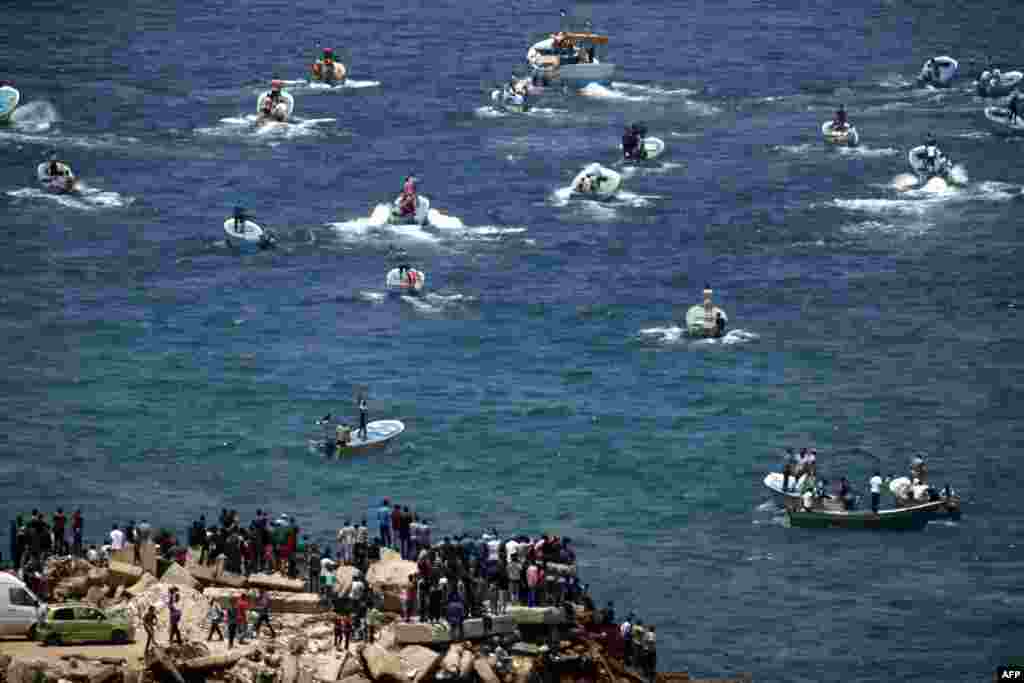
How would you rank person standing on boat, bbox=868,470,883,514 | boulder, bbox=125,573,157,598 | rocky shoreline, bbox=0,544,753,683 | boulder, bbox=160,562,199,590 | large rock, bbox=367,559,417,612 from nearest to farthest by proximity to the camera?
rocky shoreline, bbox=0,544,753,683
boulder, bbox=125,573,157,598
large rock, bbox=367,559,417,612
boulder, bbox=160,562,199,590
person standing on boat, bbox=868,470,883,514

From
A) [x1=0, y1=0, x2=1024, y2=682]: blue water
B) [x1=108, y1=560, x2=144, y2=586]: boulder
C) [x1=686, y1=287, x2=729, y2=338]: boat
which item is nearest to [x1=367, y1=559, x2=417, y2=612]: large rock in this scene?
[x1=108, y1=560, x2=144, y2=586]: boulder

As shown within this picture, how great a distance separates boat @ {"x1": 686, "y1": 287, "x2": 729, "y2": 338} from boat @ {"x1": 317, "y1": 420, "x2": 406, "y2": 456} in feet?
77.7

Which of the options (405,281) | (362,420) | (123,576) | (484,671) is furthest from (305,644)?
(405,281)

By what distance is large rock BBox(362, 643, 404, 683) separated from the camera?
124625mm

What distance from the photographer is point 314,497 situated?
157250 mm

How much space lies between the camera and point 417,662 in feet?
413

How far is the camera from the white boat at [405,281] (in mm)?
189000

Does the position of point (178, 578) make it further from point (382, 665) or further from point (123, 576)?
point (382, 665)

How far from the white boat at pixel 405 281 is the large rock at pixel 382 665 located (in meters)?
65.5

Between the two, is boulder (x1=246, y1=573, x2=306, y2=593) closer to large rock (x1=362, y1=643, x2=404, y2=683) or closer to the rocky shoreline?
the rocky shoreline

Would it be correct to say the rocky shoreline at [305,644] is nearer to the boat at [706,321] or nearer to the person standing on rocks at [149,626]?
the person standing on rocks at [149,626]

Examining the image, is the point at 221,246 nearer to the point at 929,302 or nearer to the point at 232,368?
the point at 232,368

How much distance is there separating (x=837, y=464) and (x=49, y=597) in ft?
162

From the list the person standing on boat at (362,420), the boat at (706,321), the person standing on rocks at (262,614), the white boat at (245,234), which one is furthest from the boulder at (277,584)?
the white boat at (245,234)
